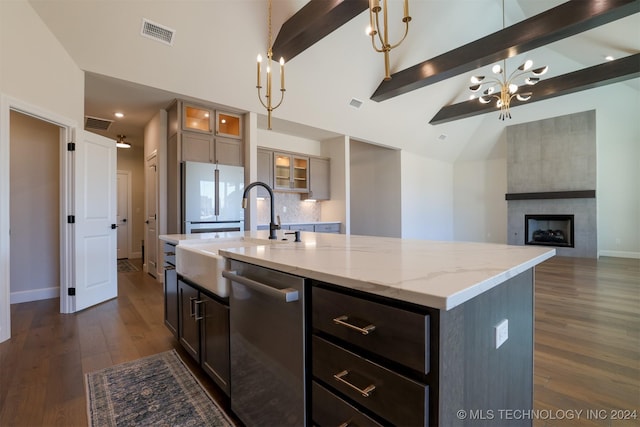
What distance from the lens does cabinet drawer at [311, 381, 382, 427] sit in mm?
845

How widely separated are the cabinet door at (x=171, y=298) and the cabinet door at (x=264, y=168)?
3.06m

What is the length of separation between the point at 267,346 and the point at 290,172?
15.7 feet

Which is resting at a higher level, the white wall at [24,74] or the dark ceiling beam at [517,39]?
the dark ceiling beam at [517,39]

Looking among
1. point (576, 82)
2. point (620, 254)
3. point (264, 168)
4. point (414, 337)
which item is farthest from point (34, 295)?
point (620, 254)

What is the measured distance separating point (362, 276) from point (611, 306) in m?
4.04

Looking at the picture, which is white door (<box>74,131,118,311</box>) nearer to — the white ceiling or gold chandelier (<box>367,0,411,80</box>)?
the white ceiling

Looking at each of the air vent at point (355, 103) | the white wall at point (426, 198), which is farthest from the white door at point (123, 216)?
the white wall at point (426, 198)

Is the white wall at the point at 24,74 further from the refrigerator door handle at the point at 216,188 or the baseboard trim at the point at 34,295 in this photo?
the refrigerator door handle at the point at 216,188

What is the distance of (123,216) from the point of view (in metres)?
6.83

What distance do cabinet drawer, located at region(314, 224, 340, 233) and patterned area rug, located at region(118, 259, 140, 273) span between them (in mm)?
3522

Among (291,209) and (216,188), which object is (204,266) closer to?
(216,188)

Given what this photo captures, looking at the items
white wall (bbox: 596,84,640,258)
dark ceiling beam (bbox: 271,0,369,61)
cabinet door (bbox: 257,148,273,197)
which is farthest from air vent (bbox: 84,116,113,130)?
white wall (bbox: 596,84,640,258)

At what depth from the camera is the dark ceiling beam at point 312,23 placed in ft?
9.78

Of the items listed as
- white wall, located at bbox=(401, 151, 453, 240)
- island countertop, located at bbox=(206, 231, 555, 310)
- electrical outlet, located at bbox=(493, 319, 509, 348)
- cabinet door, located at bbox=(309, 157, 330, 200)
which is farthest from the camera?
white wall, located at bbox=(401, 151, 453, 240)
